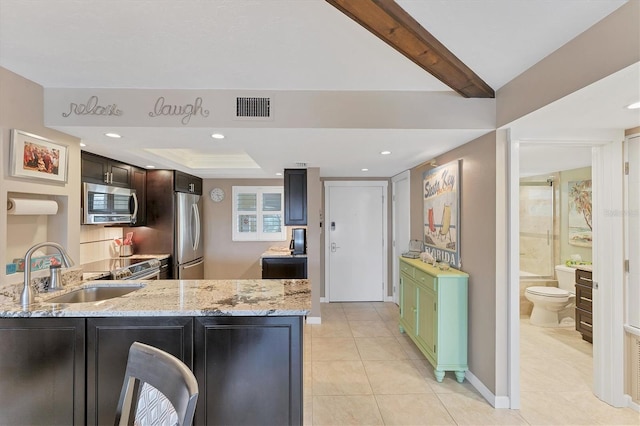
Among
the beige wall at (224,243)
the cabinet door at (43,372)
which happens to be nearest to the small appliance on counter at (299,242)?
the beige wall at (224,243)

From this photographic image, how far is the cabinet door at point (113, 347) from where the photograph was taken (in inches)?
65.0

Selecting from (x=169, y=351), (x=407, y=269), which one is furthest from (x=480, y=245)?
(x=169, y=351)

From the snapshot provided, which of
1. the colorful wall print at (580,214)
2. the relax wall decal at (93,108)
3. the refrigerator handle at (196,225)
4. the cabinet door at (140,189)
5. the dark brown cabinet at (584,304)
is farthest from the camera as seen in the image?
the refrigerator handle at (196,225)

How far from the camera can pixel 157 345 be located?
1667mm

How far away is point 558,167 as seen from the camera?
3.77m

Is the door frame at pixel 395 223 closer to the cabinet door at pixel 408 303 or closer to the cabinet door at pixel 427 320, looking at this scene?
the cabinet door at pixel 408 303

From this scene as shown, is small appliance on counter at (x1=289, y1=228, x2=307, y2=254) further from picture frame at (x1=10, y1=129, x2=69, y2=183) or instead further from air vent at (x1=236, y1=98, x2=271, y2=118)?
picture frame at (x1=10, y1=129, x2=69, y2=183)

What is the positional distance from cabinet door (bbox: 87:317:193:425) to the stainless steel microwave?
1.82 m

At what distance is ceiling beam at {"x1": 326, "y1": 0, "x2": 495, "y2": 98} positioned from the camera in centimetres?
123

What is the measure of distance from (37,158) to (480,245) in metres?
3.39

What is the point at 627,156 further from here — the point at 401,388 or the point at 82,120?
the point at 82,120

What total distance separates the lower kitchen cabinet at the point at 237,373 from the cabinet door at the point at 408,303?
1.82 m

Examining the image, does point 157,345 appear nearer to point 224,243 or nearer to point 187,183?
point 187,183

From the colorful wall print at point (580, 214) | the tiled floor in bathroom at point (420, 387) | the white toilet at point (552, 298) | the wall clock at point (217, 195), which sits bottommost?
the tiled floor in bathroom at point (420, 387)
